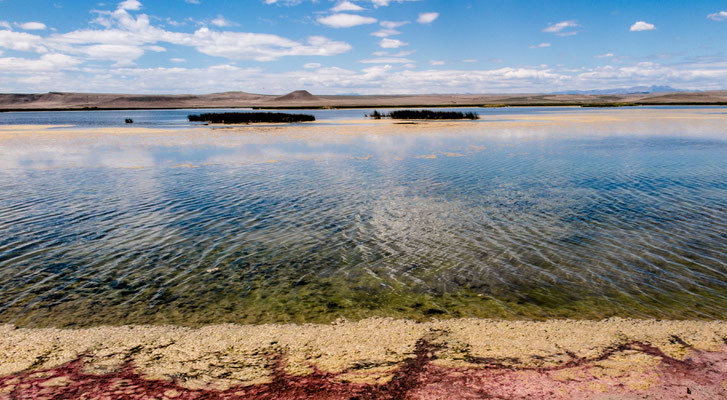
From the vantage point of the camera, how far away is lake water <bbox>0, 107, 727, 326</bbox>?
28.7ft

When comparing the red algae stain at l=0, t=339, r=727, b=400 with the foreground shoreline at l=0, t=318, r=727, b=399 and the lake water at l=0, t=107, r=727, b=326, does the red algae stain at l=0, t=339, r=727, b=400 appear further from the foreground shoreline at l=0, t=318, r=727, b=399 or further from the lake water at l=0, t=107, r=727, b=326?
the lake water at l=0, t=107, r=727, b=326

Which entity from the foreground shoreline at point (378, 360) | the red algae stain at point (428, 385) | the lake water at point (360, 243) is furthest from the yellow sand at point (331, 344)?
the lake water at point (360, 243)

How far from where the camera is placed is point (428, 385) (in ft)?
19.4

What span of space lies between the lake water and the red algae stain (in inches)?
74.0

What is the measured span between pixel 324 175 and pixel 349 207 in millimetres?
7452

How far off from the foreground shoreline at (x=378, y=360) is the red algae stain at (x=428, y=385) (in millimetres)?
16

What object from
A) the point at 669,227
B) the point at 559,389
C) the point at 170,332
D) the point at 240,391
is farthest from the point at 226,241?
the point at 669,227

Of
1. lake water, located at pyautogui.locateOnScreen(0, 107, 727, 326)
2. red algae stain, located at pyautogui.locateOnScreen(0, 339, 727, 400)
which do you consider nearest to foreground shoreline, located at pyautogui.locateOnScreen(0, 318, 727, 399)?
red algae stain, located at pyautogui.locateOnScreen(0, 339, 727, 400)

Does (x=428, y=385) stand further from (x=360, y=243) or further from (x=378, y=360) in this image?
(x=360, y=243)

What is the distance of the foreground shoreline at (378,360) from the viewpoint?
582cm

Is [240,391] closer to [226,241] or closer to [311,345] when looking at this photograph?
[311,345]

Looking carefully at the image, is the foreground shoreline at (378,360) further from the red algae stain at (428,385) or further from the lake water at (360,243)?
the lake water at (360,243)

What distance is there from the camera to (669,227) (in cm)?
1321

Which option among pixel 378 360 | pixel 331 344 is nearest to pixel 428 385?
pixel 378 360
